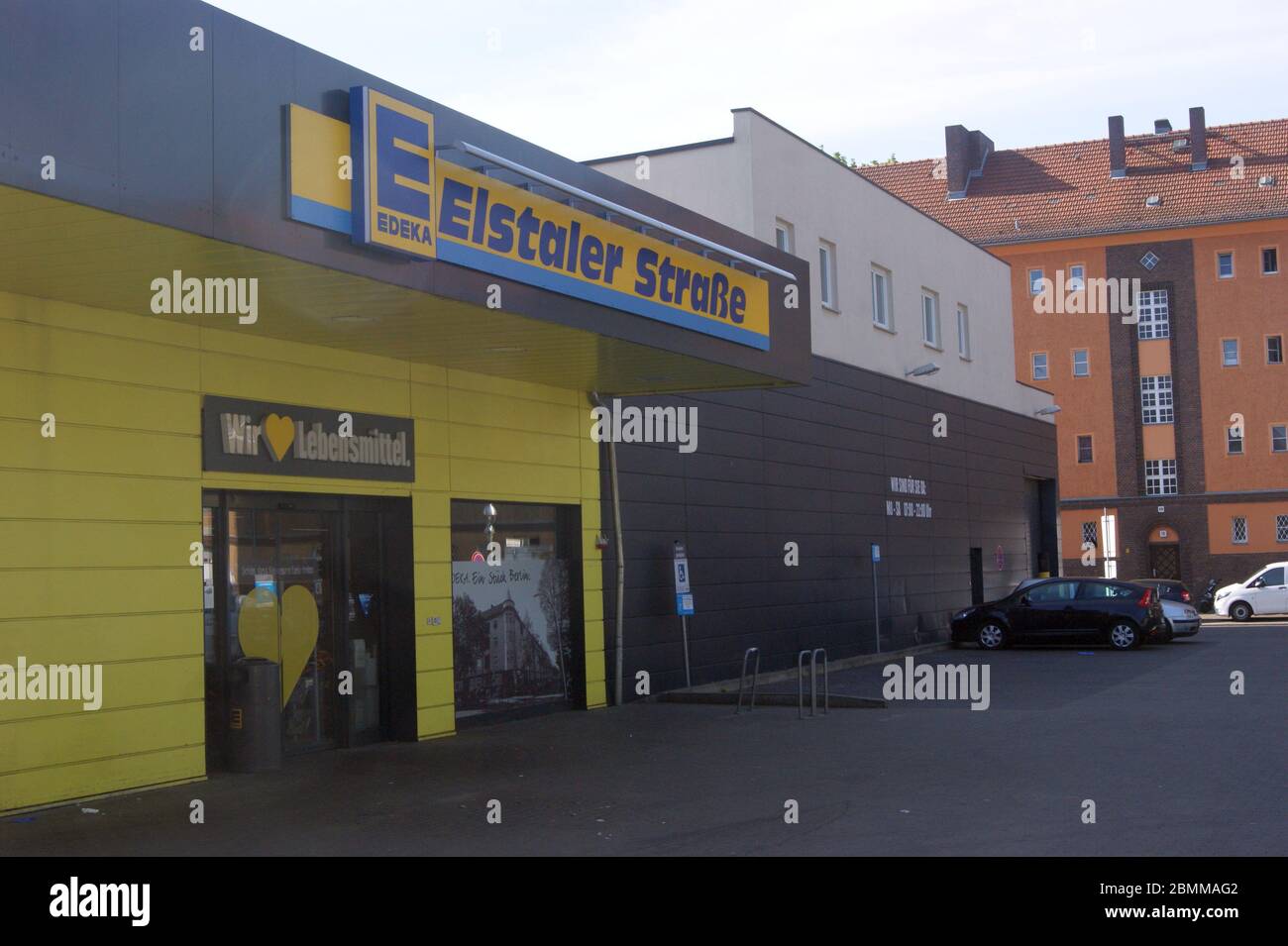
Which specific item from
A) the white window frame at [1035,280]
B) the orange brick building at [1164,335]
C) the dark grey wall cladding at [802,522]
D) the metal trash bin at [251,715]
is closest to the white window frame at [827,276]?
the dark grey wall cladding at [802,522]

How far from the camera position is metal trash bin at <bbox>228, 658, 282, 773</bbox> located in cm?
1210

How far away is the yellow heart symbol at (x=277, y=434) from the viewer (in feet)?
41.1

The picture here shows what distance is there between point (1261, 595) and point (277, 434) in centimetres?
3567

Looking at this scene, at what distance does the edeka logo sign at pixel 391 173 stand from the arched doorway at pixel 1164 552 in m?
51.7

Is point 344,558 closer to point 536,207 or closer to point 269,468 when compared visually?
point 269,468

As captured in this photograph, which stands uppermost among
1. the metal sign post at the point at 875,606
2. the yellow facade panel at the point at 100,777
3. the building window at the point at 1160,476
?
the building window at the point at 1160,476

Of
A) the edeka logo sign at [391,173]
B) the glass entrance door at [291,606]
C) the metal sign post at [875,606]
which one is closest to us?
the edeka logo sign at [391,173]

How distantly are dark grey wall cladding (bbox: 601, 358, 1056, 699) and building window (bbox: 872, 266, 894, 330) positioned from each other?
3.97 ft

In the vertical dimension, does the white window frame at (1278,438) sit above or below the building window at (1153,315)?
below

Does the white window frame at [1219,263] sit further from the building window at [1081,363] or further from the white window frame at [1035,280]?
the white window frame at [1035,280]

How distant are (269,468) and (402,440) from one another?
1.97 metres

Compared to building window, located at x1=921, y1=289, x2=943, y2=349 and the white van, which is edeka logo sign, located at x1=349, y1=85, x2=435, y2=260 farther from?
the white van

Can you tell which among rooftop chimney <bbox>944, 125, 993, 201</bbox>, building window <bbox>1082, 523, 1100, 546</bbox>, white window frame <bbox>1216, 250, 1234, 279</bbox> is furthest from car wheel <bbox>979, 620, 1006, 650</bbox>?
rooftop chimney <bbox>944, 125, 993, 201</bbox>
